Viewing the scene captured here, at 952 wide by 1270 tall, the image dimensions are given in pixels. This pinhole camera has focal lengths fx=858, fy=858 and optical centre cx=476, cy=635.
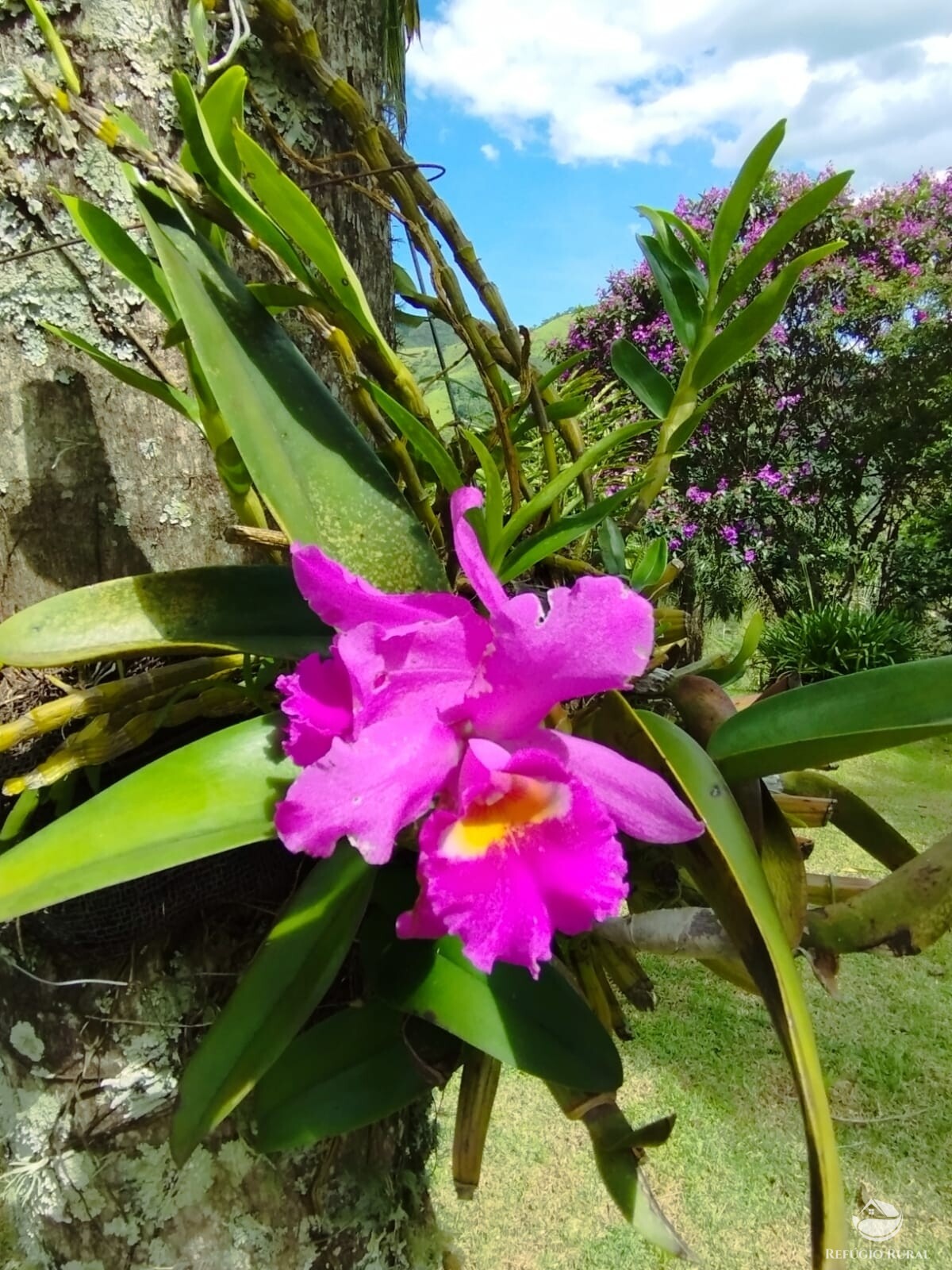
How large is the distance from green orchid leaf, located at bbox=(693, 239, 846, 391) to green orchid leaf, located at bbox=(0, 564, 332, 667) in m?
0.33

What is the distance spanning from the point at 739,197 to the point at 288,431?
13.9 inches

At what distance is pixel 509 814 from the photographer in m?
0.37

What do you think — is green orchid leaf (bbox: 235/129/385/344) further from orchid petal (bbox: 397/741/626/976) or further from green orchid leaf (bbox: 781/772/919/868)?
green orchid leaf (bbox: 781/772/919/868)

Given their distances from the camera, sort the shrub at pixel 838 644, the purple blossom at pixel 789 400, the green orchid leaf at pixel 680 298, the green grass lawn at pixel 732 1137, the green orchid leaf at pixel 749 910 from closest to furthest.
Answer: the green orchid leaf at pixel 749 910, the green orchid leaf at pixel 680 298, the green grass lawn at pixel 732 1137, the shrub at pixel 838 644, the purple blossom at pixel 789 400

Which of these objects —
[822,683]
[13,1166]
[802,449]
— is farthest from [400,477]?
[802,449]

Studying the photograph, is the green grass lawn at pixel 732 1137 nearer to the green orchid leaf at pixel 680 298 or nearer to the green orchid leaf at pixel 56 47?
the green orchid leaf at pixel 680 298

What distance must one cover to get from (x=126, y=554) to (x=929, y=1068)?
1531 millimetres

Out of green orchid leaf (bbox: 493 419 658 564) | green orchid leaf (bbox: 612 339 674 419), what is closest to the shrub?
green orchid leaf (bbox: 612 339 674 419)

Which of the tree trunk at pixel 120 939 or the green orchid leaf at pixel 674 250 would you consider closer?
the tree trunk at pixel 120 939

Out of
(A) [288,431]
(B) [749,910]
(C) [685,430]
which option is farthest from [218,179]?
(B) [749,910]

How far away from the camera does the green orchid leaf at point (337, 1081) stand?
503 mm

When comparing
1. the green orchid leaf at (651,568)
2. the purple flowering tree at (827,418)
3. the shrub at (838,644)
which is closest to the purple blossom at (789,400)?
the purple flowering tree at (827,418)

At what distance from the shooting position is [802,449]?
206 inches

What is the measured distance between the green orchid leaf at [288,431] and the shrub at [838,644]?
12.3 ft
